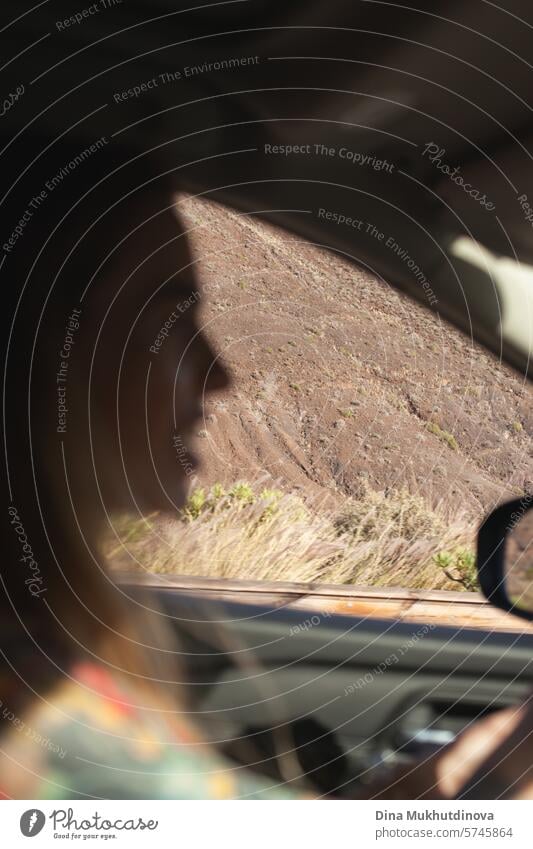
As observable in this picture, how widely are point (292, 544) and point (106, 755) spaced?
2472 millimetres

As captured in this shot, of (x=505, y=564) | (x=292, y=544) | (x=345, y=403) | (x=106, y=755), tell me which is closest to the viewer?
(x=106, y=755)

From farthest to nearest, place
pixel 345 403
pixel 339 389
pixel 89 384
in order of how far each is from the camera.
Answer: pixel 339 389, pixel 345 403, pixel 89 384

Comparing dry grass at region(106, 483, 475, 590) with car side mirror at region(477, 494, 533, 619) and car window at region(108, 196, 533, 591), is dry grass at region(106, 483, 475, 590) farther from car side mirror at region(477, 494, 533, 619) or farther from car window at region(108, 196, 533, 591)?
car side mirror at region(477, 494, 533, 619)

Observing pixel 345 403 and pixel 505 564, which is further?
pixel 345 403

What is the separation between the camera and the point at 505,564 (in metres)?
1.40

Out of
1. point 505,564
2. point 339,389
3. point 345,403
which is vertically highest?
point 339,389

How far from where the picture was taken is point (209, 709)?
4.22 feet

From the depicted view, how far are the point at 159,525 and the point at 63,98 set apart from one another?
1.81 m

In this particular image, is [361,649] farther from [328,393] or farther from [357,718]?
[328,393]

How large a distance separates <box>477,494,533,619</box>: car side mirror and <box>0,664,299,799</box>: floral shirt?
46 cm

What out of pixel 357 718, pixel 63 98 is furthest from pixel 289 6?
pixel 357 718

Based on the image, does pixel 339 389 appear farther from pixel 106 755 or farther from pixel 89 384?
pixel 106 755

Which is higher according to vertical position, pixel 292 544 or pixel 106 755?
pixel 292 544

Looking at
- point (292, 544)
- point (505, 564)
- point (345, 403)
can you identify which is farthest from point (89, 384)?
point (345, 403)
